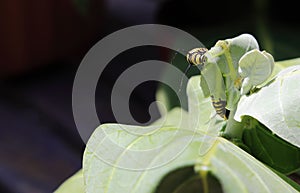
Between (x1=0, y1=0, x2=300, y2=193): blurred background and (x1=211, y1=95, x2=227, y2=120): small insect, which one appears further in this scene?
(x1=0, y1=0, x2=300, y2=193): blurred background

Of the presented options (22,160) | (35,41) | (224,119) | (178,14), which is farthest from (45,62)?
(224,119)

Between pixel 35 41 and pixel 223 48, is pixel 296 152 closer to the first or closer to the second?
pixel 223 48

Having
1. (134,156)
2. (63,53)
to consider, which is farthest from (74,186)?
(63,53)

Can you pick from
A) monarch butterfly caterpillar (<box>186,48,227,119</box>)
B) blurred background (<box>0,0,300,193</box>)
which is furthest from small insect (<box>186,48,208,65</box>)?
blurred background (<box>0,0,300,193</box>)

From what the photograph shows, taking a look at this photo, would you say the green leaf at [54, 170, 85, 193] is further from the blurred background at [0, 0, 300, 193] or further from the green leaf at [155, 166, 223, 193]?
the blurred background at [0, 0, 300, 193]

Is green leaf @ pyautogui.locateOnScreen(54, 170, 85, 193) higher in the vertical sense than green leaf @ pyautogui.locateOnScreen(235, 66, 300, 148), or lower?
lower

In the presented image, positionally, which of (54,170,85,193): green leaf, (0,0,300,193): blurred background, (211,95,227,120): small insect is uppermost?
(211,95,227,120): small insect

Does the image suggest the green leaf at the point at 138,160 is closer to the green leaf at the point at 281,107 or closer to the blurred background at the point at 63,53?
the green leaf at the point at 281,107
